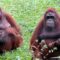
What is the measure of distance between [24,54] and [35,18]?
137 centimetres

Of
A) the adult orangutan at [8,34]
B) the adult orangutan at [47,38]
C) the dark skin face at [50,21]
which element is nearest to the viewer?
the adult orangutan at [47,38]

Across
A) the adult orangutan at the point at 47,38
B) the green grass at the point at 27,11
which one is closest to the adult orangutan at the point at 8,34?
→ the adult orangutan at the point at 47,38

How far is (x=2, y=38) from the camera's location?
21.1 feet

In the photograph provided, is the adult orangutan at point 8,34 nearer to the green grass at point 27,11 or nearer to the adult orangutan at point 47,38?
the adult orangutan at point 47,38

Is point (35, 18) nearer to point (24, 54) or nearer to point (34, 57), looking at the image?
point (24, 54)

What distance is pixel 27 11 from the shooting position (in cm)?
847

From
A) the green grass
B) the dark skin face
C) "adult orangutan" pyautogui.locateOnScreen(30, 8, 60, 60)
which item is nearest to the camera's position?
"adult orangutan" pyautogui.locateOnScreen(30, 8, 60, 60)

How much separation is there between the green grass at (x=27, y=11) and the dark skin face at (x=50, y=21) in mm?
811

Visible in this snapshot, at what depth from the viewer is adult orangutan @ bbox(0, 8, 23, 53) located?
6.49m

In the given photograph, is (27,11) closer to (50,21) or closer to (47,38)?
(50,21)

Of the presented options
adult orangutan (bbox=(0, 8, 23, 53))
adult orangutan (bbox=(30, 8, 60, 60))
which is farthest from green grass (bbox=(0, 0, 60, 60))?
adult orangutan (bbox=(30, 8, 60, 60))

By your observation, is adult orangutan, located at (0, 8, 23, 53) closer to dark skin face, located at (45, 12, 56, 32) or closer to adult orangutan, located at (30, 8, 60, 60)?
adult orangutan, located at (30, 8, 60, 60)

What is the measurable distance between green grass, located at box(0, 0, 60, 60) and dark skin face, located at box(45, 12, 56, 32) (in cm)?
81

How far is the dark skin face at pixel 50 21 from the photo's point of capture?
20.9 ft
